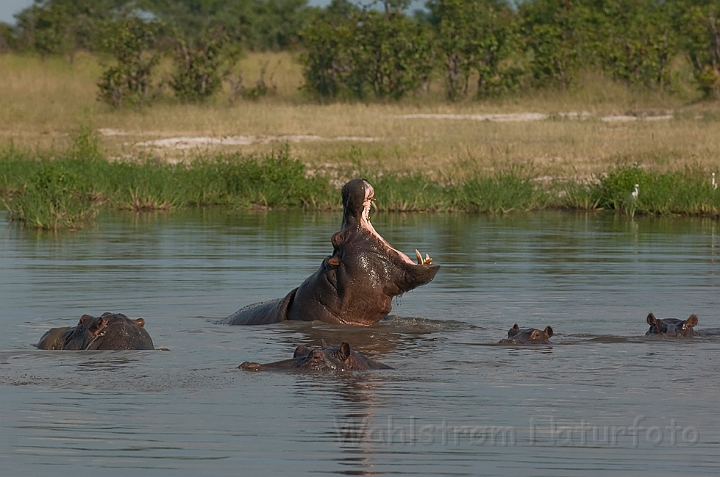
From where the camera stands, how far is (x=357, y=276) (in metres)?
7.84

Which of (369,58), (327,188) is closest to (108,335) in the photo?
(327,188)

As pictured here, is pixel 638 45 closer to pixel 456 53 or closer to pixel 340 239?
pixel 456 53

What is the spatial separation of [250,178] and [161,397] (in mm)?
12712

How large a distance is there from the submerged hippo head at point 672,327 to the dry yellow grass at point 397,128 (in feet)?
37.0

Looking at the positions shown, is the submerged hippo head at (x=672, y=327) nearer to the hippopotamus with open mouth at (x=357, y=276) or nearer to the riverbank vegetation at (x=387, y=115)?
the hippopotamus with open mouth at (x=357, y=276)

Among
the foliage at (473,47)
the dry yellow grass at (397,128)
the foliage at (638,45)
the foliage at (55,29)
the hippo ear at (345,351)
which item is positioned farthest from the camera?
the foliage at (55,29)

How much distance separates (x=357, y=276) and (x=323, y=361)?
4.12ft

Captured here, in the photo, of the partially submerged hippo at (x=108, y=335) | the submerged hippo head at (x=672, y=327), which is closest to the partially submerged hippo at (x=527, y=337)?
the submerged hippo head at (x=672, y=327)

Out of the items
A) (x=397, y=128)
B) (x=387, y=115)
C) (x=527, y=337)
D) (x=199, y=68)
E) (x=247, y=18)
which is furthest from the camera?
(x=247, y=18)

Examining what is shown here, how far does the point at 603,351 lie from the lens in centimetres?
761

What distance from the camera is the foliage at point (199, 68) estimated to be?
28.6 meters

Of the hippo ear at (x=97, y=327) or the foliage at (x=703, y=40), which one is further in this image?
the foliage at (x=703, y=40)

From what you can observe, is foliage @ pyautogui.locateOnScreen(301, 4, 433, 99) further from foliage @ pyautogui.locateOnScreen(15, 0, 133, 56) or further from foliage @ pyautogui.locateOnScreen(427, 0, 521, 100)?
foliage @ pyautogui.locateOnScreen(15, 0, 133, 56)

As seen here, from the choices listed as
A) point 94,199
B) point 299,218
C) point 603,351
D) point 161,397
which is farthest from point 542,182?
point 161,397
